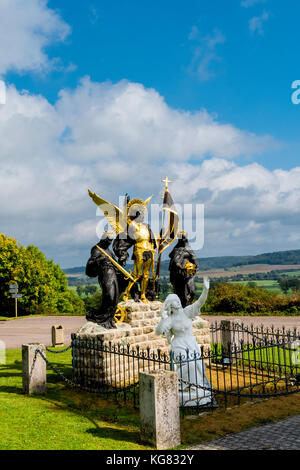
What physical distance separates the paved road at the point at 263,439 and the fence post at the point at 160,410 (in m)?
0.39

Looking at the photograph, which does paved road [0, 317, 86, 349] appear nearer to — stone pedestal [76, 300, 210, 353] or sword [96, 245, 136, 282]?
stone pedestal [76, 300, 210, 353]

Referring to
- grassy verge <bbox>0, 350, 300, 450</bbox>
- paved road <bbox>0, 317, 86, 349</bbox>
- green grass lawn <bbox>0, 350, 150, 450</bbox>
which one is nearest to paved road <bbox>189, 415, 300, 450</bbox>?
grassy verge <bbox>0, 350, 300, 450</bbox>

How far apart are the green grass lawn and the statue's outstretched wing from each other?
167 inches

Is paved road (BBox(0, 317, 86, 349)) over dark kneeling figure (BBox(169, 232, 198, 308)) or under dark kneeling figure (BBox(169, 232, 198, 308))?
under

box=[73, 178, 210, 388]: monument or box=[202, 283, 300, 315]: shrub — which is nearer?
box=[73, 178, 210, 388]: monument

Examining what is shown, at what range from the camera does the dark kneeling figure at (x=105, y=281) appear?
412 inches

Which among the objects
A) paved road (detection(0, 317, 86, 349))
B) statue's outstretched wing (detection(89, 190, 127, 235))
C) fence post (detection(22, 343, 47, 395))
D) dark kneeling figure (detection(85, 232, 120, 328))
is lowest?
paved road (detection(0, 317, 86, 349))

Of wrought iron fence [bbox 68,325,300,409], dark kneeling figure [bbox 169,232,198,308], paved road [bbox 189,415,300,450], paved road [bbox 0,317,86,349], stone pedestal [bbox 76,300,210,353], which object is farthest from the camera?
paved road [bbox 0,317,86,349]

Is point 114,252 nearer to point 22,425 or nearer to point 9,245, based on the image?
point 22,425

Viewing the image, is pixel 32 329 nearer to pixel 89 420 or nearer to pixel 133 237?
pixel 133 237

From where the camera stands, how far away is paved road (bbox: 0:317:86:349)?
1836cm

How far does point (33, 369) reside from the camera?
9.09m

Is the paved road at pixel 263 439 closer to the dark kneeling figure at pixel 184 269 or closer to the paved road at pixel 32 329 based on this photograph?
the dark kneeling figure at pixel 184 269

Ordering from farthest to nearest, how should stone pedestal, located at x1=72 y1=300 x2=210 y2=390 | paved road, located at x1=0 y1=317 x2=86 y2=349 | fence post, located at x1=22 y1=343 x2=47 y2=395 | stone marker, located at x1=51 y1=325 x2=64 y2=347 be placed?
paved road, located at x1=0 y1=317 x2=86 y2=349 → stone marker, located at x1=51 y1=325 x2=64 y2=347 → stone pedestal, located at x1=72 y1=300 x2=210 y2=390 → fence post, located at x1=22 y1=343 x2=47 y2=395
